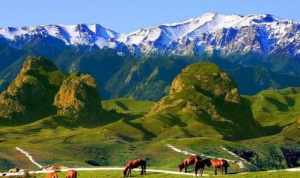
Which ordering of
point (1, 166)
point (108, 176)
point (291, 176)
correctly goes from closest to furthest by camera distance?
point (291, 176) < point (108, 176) < point (1, 166)

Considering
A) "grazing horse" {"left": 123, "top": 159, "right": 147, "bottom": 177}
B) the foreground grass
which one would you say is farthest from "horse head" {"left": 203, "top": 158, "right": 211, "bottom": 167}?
"grazing horse" {"left": 123, "top": 159, "right": 147, "bottom": 177}

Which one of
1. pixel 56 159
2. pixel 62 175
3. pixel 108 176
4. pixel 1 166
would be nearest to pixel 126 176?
pixel 108 176

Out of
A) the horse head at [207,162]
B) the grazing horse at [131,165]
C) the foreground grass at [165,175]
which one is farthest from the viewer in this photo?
the grazing horse at [131,165]

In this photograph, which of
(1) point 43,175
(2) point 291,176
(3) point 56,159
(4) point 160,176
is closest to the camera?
(2) point 291,176

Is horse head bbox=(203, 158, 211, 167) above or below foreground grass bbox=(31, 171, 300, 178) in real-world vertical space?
above

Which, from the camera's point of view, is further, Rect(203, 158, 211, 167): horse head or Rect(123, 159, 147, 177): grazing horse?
Rect(123, 159, 147, 177): grazing horse

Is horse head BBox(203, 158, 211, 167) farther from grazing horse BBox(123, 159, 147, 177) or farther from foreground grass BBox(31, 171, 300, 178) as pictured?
grazing horse BBox(123, 159, 147, 177)

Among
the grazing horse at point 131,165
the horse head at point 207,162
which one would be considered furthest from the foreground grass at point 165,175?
the horse head at point 207,162

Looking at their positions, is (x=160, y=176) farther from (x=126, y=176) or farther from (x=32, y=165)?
(x=32, y=165)

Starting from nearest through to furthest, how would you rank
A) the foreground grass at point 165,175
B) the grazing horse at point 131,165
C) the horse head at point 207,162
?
the foreground grass at point 165,175, the horse head at point 207,162, the grazing horse at point 131,165

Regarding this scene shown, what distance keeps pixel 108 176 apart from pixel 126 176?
4.23 metres

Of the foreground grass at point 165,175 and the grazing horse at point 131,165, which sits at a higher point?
the grazing horse at point 131,165

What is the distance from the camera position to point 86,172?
110m

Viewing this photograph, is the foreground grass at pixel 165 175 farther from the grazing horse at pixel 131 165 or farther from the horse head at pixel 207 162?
the horse head at pixel 207 162
